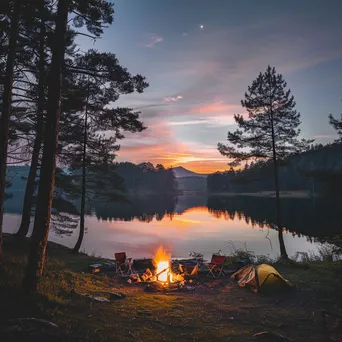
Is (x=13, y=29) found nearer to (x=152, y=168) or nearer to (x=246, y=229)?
(x=246, y=229)

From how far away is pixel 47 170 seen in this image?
23.9 ft

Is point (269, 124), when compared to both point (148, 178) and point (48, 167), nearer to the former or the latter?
point (48, 167)

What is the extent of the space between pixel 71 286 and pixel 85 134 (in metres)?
10.8

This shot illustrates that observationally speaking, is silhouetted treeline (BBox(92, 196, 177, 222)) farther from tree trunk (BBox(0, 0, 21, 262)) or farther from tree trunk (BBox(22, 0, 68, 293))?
tree trunk (BBox(22, 0, 68, 293))

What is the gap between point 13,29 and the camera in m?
9.32

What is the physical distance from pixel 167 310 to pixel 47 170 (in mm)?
5285

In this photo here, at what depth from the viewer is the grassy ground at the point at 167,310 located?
19.8 feet

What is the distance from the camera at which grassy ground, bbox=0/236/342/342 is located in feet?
19.8

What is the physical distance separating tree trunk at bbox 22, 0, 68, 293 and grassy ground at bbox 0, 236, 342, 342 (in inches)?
23.4

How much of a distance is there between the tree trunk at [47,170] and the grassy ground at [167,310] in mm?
594

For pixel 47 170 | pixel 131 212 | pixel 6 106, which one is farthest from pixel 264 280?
pixel 131 212

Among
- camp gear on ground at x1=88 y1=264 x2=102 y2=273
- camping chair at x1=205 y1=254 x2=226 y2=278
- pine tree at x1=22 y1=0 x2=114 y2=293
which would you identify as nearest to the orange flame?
camping chair at x1=205 y1=254 x2=226 y2=278

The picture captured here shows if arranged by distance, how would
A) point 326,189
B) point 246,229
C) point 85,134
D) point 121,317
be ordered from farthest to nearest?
point 246,229 < point 85,134 < point 326,189 < point 121,317

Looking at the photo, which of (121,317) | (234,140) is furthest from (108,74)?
(234,140)
